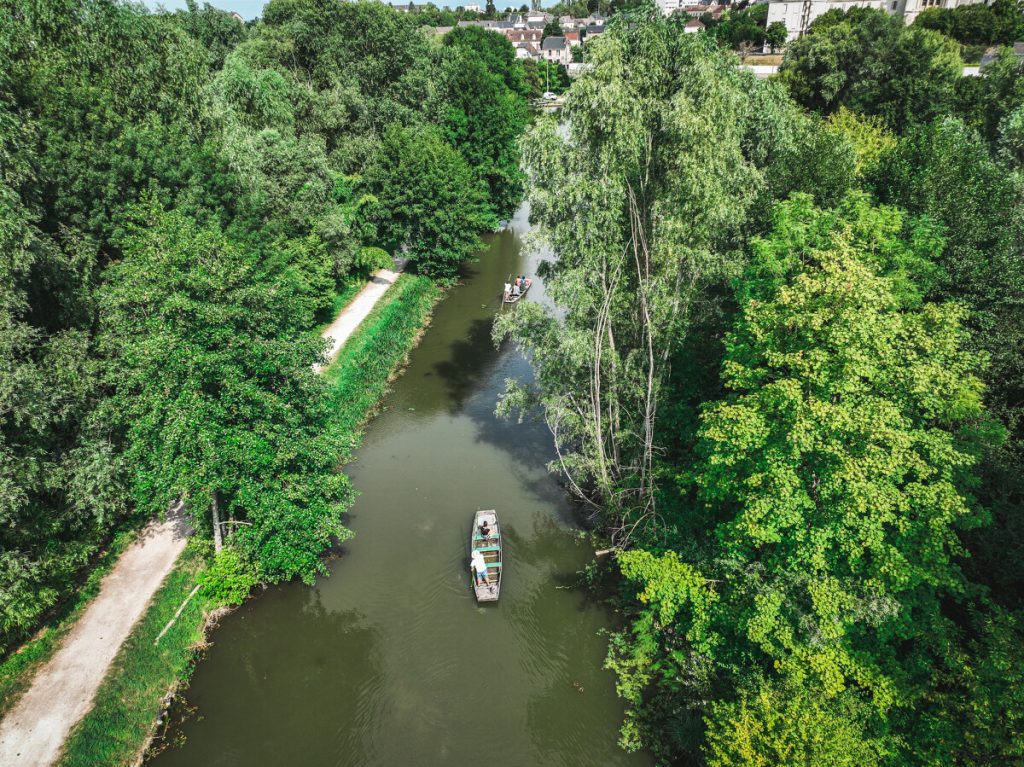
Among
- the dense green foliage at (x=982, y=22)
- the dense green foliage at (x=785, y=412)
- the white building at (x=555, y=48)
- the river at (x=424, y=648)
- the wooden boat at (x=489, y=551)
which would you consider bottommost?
the river at (x=424, y=648)

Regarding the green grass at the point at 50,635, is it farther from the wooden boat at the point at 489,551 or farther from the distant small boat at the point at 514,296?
the distant small boat at the point at 514,296

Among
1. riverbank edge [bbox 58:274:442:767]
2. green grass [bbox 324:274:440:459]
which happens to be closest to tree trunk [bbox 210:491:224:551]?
riverbank edge [bbox 58:274:442:767]

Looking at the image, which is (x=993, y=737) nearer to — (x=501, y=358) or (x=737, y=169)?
(x=737, y=169)

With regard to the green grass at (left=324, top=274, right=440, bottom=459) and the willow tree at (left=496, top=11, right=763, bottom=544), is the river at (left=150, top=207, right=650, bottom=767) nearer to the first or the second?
the green grass at (left=324, top=274, right=440, bottom=459)

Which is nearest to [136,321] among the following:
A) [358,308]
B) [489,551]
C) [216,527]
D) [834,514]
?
[216,527]

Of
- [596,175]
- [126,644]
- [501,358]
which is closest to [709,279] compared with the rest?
[596,175]

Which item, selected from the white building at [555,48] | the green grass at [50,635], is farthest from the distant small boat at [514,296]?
the white building at [555,48]
